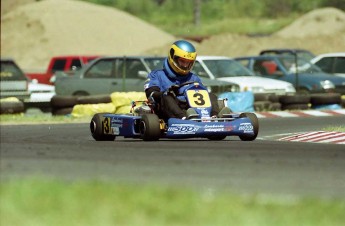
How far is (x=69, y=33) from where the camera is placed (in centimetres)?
6662

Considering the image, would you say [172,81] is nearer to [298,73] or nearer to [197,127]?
[197,127]

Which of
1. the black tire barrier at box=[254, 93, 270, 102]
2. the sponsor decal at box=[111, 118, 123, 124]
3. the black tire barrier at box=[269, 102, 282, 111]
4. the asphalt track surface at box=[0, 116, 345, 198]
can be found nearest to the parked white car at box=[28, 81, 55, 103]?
the black tire barrier at box=[254, 93, 270, 102]

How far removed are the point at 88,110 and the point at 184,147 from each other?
28.9 ft

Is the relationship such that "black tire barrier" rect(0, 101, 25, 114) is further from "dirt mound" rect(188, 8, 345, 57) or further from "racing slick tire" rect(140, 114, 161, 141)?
"dirt mound" rect(188, 8, 345, 57)

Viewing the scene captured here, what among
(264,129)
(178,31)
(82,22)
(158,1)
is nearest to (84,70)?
(264,129)

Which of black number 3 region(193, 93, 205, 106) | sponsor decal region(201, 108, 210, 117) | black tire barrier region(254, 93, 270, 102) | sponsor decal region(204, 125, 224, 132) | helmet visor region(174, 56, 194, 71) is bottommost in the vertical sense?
black tire barrier region(254, 93, 270, 102)

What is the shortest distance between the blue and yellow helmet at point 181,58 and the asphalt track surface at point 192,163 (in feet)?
3.25

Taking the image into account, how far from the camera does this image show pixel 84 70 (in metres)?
28.4

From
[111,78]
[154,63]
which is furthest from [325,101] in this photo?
[111,78]

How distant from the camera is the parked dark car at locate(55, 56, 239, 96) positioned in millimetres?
26906

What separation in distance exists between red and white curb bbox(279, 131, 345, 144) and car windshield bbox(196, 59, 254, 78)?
1104cm

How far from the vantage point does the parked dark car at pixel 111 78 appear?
2691cm

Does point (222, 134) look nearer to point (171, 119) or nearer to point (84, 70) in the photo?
point (171, 119)

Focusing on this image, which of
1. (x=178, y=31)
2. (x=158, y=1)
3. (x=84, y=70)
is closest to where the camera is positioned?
(x=84, y=70)
